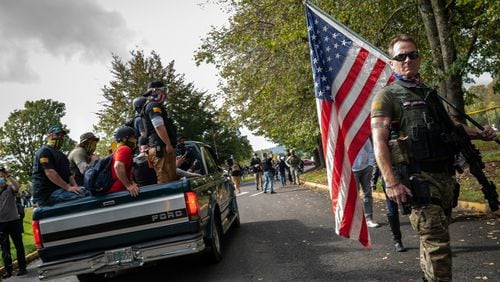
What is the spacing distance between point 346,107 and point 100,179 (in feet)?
10.3

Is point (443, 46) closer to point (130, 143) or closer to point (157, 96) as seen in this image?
point (157, 96)

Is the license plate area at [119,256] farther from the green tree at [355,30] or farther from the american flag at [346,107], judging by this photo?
the green tree at [355,30]

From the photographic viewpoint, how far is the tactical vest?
10.4ft

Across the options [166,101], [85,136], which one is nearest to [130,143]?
[85,136]

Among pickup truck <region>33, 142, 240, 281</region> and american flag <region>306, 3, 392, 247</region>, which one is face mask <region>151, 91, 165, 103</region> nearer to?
pickup truck <region>33, 142, 240, 281</region>

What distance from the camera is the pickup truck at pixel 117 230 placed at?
4918mm

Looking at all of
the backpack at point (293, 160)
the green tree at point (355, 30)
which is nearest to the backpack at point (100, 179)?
the green tree at point (355, 30)

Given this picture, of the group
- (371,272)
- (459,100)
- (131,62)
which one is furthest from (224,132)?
(371,272)

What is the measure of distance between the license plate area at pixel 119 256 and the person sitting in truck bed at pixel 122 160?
0.78 metres

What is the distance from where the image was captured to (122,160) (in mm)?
5359

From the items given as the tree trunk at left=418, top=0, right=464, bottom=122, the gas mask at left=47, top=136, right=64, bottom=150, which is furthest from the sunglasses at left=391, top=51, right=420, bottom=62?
the tree trunk at left=418, top=0, right=464, bottom=122

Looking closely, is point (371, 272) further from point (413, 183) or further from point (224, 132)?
point (224, 132)

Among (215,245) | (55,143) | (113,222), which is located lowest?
(215,245)

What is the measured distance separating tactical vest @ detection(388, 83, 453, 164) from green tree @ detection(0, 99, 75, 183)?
218 ft
